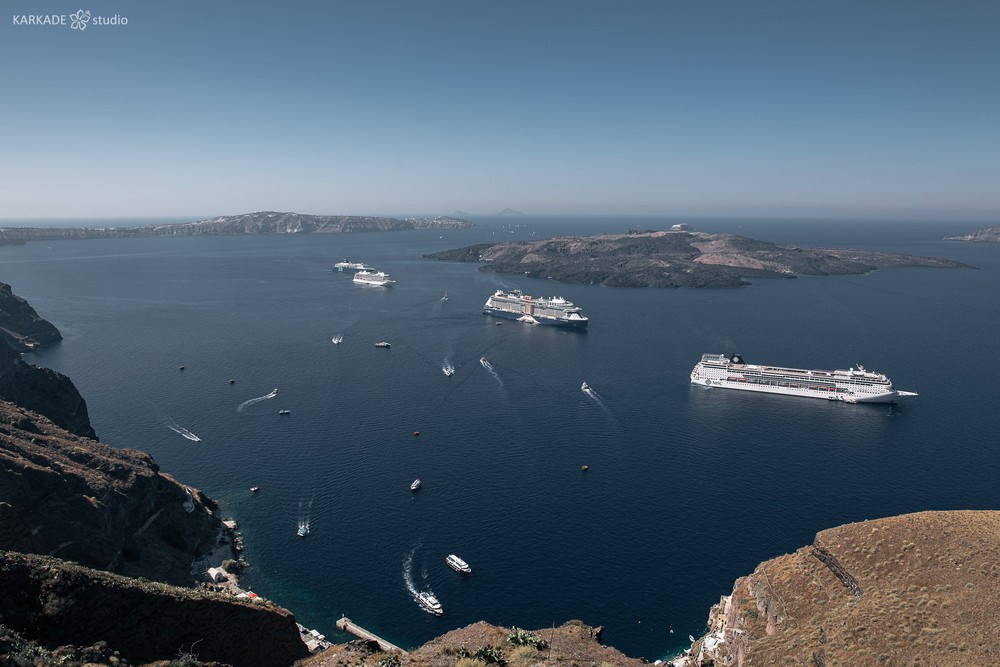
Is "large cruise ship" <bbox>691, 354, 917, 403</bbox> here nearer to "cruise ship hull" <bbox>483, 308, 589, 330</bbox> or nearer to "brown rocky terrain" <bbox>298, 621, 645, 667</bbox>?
"cruise ship hull" <bbox>483, 308, 589, 330</bbox>

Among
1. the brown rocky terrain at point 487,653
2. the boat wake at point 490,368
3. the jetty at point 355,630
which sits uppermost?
the brown rocky terrain at point 487,653

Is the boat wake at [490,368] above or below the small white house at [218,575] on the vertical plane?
above

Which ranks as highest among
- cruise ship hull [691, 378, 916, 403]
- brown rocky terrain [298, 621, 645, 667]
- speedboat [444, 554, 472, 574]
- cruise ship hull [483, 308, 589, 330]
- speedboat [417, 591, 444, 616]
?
cruise ship hull [483, 308, 589, 330]

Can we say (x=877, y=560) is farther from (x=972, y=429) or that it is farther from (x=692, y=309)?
(x=692, y=309)

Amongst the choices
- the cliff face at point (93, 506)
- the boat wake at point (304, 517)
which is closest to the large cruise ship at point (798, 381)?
the boat wake at point (304, 517)

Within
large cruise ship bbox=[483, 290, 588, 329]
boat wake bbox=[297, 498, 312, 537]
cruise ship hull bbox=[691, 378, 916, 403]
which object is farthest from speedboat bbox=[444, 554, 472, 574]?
large cruise ship bbox=[483, 290, 588, 329]

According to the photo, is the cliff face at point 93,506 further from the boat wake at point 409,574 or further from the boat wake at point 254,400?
the boat wake at point 254,400

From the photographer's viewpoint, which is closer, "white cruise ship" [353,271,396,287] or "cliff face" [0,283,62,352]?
"cliff face" [0,283,62,352]
